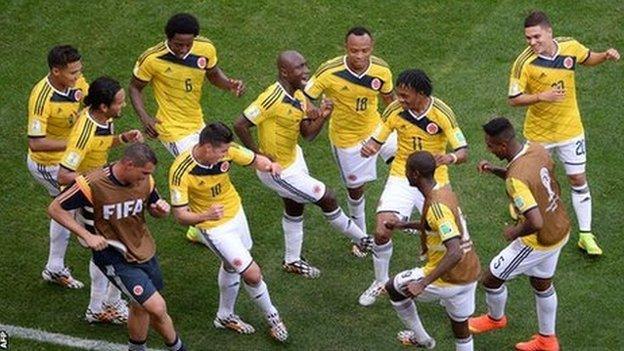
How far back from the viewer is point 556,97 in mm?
12805

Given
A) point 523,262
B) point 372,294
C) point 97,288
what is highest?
point 523,262

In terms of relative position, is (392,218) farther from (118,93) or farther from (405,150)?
(118,93)

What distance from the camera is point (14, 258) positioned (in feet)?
44.1

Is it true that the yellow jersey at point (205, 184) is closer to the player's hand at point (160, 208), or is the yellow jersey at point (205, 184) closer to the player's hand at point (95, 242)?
the player's hand at point (160, 208)

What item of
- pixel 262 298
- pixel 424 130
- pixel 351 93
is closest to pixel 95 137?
pixel 262 298

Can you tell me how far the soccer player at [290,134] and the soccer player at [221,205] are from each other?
1.26ft

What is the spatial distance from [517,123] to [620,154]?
4.29 feet

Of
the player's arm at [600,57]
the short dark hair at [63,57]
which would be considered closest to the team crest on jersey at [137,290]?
the short dark hair at [63,57]

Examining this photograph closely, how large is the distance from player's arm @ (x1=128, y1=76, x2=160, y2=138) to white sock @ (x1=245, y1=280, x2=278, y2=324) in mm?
2157

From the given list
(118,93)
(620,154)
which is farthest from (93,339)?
(620,154)

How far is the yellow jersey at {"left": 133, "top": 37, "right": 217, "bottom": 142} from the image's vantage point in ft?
43.1

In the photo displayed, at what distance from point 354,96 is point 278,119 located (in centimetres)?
89

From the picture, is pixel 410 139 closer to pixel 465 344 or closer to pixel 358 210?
pixel 358 210

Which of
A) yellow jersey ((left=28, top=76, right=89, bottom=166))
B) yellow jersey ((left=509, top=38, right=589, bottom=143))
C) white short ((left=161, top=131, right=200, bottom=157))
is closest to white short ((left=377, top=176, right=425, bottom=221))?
yellow jersey ((left=509, top=38, right=589, bottom=143))
